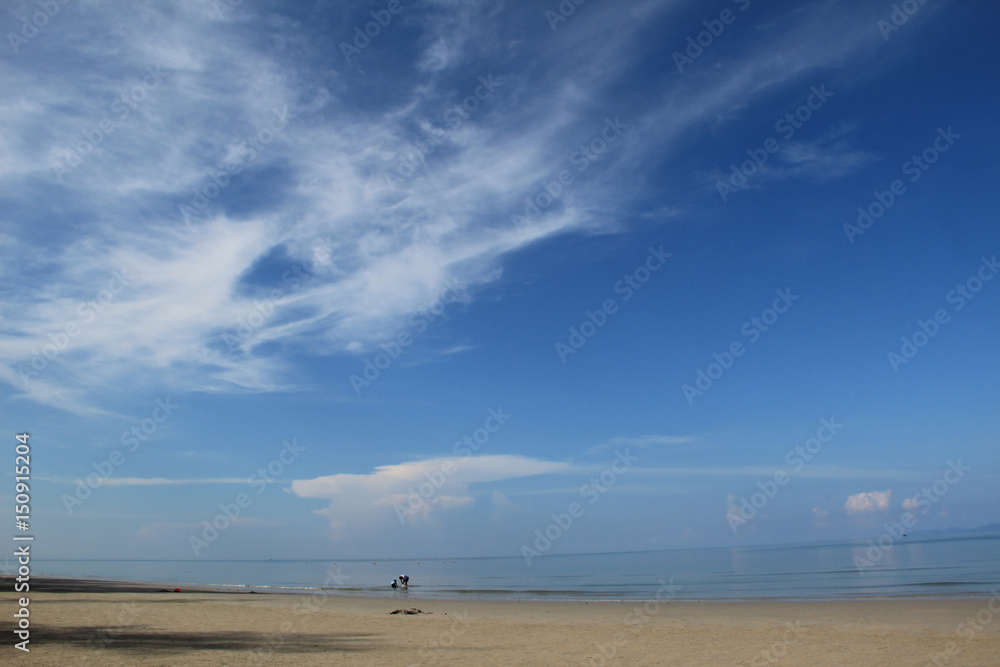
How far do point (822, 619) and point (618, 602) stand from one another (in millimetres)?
15624

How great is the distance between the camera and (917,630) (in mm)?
20891

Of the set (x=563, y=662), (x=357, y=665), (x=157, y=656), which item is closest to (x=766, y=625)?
(x=563, y=662)

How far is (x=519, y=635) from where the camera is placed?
22141mm

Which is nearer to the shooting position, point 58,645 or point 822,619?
point 58,645

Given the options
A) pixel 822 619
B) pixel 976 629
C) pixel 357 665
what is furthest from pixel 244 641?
pixel 976 629

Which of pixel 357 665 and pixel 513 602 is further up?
pixel 357 665

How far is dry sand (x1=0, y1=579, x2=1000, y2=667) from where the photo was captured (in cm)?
1605

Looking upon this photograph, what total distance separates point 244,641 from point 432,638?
20.7ft

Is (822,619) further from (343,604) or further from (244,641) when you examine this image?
(343,604)

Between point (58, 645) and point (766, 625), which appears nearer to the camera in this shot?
point (58, 645)

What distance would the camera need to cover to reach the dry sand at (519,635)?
632 inches

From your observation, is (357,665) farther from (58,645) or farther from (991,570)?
(991,570)

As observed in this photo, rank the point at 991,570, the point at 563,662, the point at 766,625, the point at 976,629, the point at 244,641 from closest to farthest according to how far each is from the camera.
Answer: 1. the point at 563,662
2. the point at 244,641
3. the point at 976,629
4. the point at 766,625
5. the point at 991,570

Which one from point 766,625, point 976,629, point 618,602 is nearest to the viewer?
point 976,629
